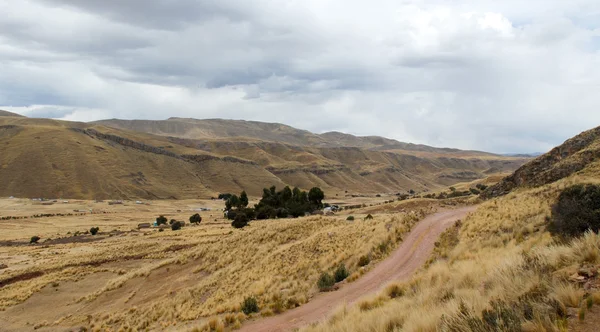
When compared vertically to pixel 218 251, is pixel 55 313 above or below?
below

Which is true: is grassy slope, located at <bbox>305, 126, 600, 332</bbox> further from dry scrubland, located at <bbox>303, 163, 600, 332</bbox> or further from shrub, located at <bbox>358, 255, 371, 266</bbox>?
shrub, located at <bbox>358, 255, 371, 266</bbox>

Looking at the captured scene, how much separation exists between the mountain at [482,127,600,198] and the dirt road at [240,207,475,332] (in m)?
14.3

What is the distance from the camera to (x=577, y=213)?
1498cm

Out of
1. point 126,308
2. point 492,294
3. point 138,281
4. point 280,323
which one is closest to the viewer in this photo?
point 492,294

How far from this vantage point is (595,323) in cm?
576

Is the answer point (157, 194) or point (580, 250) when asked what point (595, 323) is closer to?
point (580, 250)

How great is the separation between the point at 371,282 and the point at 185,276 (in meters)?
18.4

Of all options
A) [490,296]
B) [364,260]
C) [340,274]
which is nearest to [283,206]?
[364,260]

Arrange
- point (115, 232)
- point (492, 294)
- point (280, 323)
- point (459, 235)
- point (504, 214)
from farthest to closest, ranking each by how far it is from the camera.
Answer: point (115, 232) < point (504, 214) < point (459, 235) < point (280, 323) < point (492, 294)

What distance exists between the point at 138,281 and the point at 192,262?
4508mm

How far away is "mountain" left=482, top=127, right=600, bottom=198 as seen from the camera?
32.5 metres

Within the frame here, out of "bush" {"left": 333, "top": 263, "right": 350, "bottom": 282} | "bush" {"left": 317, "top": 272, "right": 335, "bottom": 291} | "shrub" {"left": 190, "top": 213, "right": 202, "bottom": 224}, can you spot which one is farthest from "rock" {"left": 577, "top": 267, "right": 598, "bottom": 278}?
"shrub" {"left": 190, "top": 213, "right": 202, "bottom": 224}

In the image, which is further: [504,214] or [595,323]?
[504,214]

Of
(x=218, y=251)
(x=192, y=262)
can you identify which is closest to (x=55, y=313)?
(x=192, y=262)
